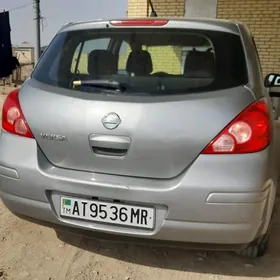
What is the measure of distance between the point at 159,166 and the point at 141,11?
29.2 ft

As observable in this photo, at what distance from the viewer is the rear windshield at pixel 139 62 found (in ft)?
7.42

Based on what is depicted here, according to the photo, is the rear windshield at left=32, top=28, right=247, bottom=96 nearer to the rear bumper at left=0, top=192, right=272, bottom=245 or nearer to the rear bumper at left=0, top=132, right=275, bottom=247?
the rear bumper at left=0, top=132, right=275, bottom=247

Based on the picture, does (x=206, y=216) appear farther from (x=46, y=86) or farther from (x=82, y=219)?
(x=46, y=86)

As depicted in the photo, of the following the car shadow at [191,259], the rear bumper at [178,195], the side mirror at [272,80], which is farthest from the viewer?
the side mirror at [272,80]

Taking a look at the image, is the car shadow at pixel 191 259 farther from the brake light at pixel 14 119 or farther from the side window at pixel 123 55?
the side window at pixel 123 55

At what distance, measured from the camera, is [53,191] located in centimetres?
226

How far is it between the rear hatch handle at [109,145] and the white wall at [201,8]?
853 cm

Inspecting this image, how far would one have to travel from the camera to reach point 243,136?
6.84 ft

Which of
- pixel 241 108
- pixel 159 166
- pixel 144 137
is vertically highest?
pixel 241 108

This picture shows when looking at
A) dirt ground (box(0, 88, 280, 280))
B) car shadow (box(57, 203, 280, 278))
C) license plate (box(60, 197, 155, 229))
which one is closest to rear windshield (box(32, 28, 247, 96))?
license plate (box(60, 197, 155, 229))

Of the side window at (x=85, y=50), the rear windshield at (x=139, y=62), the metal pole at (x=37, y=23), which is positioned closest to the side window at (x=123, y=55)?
the rear windshield at (x=139, y=62)

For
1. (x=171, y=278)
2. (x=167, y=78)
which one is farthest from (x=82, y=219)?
(x=167, y=78)

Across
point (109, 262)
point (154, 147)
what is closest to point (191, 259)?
point (109, 262)

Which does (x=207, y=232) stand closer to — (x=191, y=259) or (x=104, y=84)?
(x=191, y=259)
